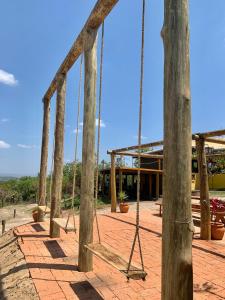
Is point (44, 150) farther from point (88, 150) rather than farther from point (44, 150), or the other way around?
point (88, 150)

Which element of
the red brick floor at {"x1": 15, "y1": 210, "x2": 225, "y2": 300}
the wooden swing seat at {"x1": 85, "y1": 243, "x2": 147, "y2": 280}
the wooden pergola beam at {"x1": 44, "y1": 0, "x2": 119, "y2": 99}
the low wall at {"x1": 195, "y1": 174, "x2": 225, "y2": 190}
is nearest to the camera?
the wooden swing seat at {"x1": 85, "y1": 243, "x2": 147, "y2": 280}

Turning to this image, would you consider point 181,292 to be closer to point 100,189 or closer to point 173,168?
point 173,168

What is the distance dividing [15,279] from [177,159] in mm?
Result: 3282

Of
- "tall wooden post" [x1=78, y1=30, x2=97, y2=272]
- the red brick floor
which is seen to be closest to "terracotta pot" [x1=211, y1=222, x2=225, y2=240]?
the red brick floor

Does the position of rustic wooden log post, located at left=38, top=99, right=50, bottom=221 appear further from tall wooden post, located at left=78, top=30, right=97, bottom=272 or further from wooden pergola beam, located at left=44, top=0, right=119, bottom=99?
tall wooden post, located at left=78, top=30, right=97, bottom=272

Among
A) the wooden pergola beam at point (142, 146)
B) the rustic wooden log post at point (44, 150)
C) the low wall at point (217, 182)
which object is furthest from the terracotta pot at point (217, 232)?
the low wall at point (217, 182)

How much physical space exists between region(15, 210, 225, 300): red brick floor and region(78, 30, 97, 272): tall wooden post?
37cm

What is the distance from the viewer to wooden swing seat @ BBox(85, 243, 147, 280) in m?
2.83

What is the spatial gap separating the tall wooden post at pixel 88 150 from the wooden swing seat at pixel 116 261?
0.24 meters

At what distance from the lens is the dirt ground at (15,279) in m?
3.69

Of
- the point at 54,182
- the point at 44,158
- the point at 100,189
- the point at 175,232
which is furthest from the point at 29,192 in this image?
the point at 175,232

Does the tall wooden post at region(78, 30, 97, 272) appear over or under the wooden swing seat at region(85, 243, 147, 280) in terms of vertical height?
over

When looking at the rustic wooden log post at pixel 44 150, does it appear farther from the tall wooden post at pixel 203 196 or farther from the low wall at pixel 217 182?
the low wall at pixel 217 182

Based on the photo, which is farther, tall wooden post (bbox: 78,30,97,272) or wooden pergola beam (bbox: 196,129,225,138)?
wooden pergola beam (bbox: 196,129,225,138)
